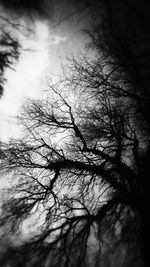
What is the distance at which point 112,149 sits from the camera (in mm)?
7074

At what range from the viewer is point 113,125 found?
22.8 feet

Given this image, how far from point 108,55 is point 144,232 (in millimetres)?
6422

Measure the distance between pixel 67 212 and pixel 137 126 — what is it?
4.76 meters

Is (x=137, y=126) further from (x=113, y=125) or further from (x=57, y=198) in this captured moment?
(x=57, y=198)

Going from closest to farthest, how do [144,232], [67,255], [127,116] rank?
[144,232]
[67,255]
[127,116]

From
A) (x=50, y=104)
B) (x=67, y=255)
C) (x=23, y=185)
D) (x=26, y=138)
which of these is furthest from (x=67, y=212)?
(x=50, y=104)

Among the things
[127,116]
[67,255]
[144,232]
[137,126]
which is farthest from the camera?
[137,126]

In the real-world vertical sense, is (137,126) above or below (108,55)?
below

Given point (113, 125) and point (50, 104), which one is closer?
point (113, 125)

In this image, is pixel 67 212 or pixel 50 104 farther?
pixel 50 104

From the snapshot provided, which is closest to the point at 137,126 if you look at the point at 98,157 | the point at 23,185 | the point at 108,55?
the point at 98,157

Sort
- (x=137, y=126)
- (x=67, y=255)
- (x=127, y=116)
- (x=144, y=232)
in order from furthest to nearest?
(x=137, y=126)
(x=127, y=116)
(x=67, y=255)
(x=144, y=232)

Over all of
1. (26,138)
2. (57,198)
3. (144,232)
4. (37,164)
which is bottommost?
A: (144,232)

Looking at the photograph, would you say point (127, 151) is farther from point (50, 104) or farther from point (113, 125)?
point (50, 104)
